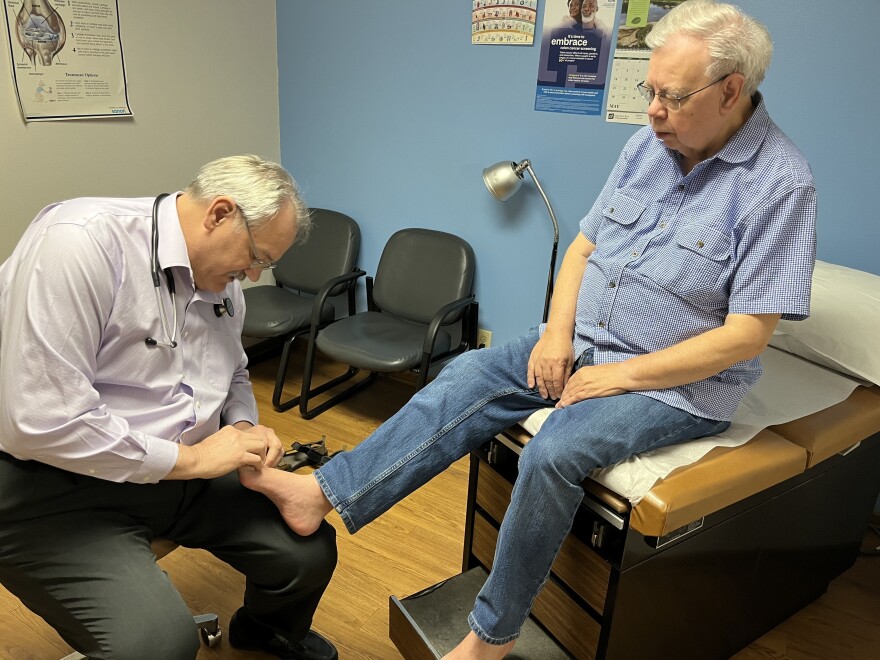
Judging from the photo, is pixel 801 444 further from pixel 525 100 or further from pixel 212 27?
pixel 212 27

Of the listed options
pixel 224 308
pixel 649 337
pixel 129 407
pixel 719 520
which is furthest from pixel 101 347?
pixel 719 520

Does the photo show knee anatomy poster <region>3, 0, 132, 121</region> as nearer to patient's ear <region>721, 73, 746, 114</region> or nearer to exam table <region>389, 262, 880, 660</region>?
exam table <region>389, 262, 880, 660</region>

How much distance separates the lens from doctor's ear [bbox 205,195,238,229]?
1256mm

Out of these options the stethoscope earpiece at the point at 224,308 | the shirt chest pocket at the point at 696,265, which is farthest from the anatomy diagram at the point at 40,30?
the shirt chest pocket at the point at 696,265

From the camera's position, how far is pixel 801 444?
1.53 m

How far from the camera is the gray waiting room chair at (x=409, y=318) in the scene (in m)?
2.64

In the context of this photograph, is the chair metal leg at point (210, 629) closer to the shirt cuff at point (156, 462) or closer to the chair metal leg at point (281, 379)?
the shirt cuff at point (156, 462)

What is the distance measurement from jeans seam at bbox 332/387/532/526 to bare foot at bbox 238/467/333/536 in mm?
30

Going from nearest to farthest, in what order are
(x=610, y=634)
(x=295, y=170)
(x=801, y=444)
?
(x=610, y=634) < (x=801, y=444) < (x=295, y=170)

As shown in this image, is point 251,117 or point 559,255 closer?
point 559,255

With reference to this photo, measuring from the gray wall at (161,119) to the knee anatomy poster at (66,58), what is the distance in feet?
0.12

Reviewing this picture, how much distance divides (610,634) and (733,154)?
3.32ft

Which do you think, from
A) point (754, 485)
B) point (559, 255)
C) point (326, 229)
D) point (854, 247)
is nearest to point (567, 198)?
point (559, 255)

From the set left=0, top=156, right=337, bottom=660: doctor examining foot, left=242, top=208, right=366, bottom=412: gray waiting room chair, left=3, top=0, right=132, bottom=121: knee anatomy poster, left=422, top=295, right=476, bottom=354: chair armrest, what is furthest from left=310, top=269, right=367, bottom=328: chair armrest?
left=0, top=156, right=337, bottom=660: doctor examining foot
